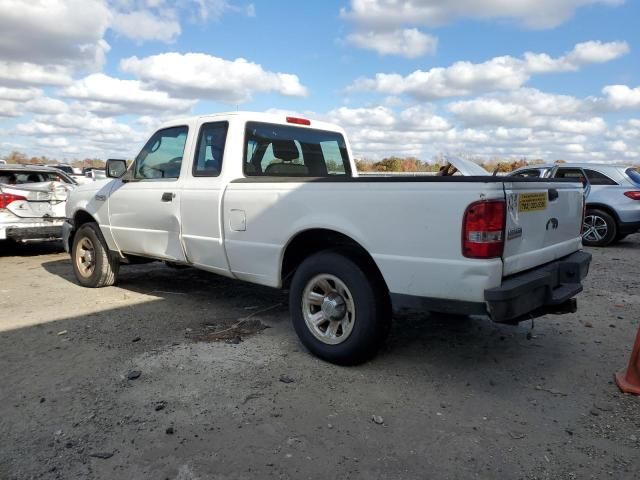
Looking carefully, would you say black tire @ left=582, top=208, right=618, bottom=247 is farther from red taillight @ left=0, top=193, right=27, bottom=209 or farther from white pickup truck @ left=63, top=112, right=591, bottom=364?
red taillight @ left=0, top=193, right=27, bottom=209

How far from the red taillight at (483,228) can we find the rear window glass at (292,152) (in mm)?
2271

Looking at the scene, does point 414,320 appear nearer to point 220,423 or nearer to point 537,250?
point 537,250

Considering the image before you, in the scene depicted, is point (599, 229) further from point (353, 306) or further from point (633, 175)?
point (353, 306)

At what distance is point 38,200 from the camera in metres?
8.27

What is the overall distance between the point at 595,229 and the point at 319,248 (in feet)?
26.4

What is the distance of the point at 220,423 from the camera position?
2.95 m

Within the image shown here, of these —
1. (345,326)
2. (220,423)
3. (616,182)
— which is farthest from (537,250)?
(616,182)

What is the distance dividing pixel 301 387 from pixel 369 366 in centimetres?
60

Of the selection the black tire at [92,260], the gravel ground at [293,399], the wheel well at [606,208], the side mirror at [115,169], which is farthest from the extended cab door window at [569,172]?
the black tire at [92,260]

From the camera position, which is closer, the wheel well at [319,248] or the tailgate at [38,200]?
the wheel well at [319,248]

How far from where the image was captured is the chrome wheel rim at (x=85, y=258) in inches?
242

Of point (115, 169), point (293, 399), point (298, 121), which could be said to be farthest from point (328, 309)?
point (115, 169)

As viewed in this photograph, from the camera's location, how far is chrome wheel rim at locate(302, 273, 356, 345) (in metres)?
3.65

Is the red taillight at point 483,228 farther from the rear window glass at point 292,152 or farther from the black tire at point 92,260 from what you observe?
the black tire at point 92,260
